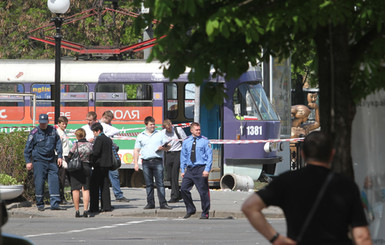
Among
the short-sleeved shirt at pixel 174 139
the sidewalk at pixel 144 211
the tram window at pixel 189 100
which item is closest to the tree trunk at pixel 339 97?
the sidewalk at pixel 144 211

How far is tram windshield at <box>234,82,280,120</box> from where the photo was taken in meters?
Result: 22.9

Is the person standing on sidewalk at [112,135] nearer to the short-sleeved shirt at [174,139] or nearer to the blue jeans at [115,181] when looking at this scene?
the blue jeans at [115,181]

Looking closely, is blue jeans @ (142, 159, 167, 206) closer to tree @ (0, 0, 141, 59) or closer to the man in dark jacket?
the man in dark jacket

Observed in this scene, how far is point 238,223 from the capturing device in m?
15.2

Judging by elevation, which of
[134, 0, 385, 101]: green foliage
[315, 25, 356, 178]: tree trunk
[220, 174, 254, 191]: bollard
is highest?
[134, 0, 385, 101]: green foliage

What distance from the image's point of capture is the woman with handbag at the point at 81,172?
15.6 meters

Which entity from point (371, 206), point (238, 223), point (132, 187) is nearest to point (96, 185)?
point (238, 223)

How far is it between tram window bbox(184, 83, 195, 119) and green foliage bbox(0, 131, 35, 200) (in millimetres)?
6282

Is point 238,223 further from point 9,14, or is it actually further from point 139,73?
point 9,14

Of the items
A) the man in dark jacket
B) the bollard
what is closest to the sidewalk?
the man in dark jacket

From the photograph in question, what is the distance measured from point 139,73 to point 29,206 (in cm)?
724

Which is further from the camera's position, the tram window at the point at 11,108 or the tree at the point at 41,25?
the tree at the point at 41,25

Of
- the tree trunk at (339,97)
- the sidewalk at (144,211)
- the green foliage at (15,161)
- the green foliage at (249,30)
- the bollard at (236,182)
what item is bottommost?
the sidewalk at (144,211)

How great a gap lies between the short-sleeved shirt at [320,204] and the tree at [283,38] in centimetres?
131
